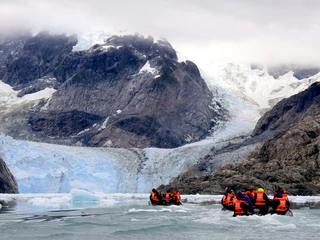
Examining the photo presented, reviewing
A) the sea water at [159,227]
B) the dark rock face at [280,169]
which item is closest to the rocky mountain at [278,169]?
the dark rock face at [280,169]

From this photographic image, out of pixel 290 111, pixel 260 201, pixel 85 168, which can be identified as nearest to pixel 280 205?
pixel 260 201

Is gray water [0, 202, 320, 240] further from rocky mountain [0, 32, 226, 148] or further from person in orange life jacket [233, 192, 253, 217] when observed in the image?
rocky mountain [0, 32, 226, 148]

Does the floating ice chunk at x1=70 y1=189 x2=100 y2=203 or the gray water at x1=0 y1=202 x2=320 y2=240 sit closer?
the gray water at x1=0 y1=202 x2=320 y2=240

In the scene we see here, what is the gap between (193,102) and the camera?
17938 centimetres

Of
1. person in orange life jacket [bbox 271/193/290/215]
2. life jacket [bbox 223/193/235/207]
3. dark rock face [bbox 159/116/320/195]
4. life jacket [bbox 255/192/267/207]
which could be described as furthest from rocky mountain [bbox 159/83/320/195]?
life jacket [bbox 255/192/267/207]

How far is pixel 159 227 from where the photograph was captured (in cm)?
3025

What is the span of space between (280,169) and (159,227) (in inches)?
1872

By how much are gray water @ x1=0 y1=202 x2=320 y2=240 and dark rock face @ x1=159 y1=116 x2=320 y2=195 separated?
32814 millimetres

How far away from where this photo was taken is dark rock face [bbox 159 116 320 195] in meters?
69.9

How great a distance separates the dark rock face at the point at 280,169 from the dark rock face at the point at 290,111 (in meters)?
42.8

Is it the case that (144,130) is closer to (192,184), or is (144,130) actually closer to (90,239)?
(192,184)

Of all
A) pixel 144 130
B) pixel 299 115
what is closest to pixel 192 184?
pixel 299 115

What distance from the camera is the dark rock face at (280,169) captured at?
229 ft

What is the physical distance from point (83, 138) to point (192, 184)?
9045cm
